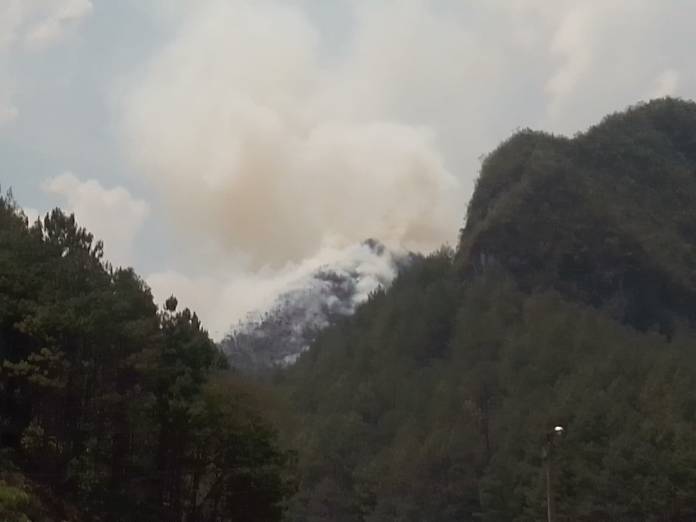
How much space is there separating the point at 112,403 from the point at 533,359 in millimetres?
58537

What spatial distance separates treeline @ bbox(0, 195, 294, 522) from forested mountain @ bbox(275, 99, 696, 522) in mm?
15167

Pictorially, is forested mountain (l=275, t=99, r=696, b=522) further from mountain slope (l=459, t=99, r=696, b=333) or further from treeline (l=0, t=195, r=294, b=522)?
treeline (l=0, t=195, r=294, b=522)

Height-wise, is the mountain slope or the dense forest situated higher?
the mountain slope

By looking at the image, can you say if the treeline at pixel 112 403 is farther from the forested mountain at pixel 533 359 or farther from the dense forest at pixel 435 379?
the forested mountain at pixel 533 359

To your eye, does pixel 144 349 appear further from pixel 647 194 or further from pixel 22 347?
pixel 647 194

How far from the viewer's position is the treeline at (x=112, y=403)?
101ft

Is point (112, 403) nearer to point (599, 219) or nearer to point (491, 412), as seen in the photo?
point (491, 412)

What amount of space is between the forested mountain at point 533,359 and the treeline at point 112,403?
15.2m

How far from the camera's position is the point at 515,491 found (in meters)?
66.6

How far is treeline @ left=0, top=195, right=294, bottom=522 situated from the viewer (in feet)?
101

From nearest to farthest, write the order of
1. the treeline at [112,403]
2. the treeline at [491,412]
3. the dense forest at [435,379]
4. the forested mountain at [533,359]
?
the treeline at [112,403] < the dense forest at [435,379] < the treeline at [491,412] < the forested mountain at [533,359]

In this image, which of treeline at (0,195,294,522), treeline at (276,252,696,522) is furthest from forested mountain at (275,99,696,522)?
treeline at (0,195,294,522)

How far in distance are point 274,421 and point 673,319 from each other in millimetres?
75796

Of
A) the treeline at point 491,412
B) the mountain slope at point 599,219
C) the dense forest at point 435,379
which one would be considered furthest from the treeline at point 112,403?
the mountain slope at point 599,219
